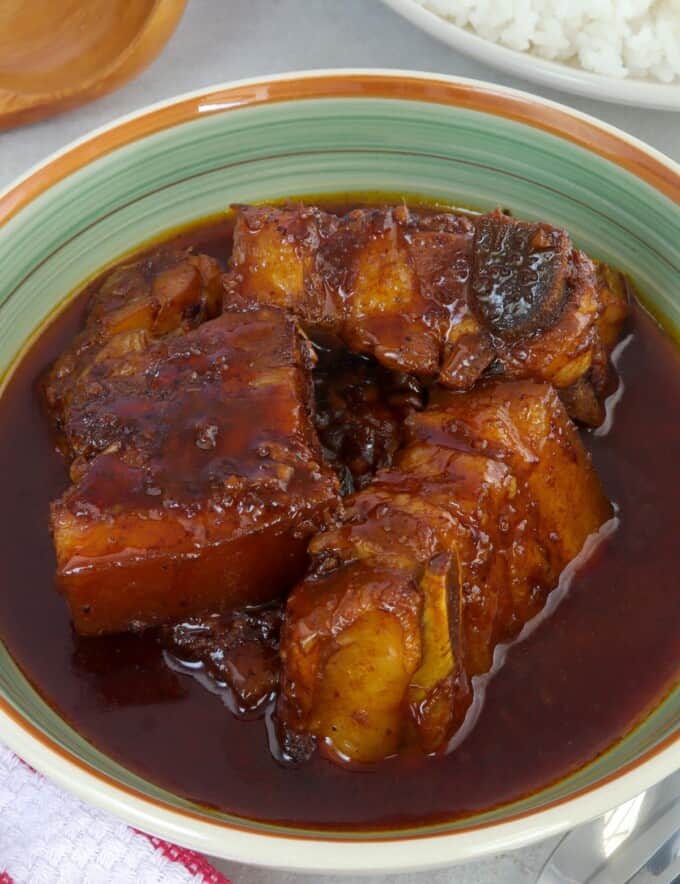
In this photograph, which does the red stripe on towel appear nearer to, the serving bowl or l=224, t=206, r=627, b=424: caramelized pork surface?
l=224, t=206, r=627, b=424: caramelized pork surface

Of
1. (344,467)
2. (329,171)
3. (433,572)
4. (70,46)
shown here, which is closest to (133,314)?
(344,467)

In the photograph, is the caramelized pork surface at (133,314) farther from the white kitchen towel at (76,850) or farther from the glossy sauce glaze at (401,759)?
the white kitchen towel at (76,850)

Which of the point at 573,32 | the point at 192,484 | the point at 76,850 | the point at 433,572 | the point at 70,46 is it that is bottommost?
the point at 76,850

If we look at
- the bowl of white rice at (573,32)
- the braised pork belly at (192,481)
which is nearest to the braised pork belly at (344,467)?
the braised pork belly at (192,481)

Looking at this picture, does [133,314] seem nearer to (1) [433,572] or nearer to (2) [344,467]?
(2) [344,467]

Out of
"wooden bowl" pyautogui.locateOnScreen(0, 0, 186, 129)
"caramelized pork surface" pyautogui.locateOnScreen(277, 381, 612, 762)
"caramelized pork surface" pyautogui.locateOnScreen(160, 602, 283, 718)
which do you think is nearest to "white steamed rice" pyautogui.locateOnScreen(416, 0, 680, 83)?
"wooden bowl" pyautogui.locateOnScreen(0, 0, 186, 129)

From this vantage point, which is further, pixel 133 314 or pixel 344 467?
pixel 133 314
